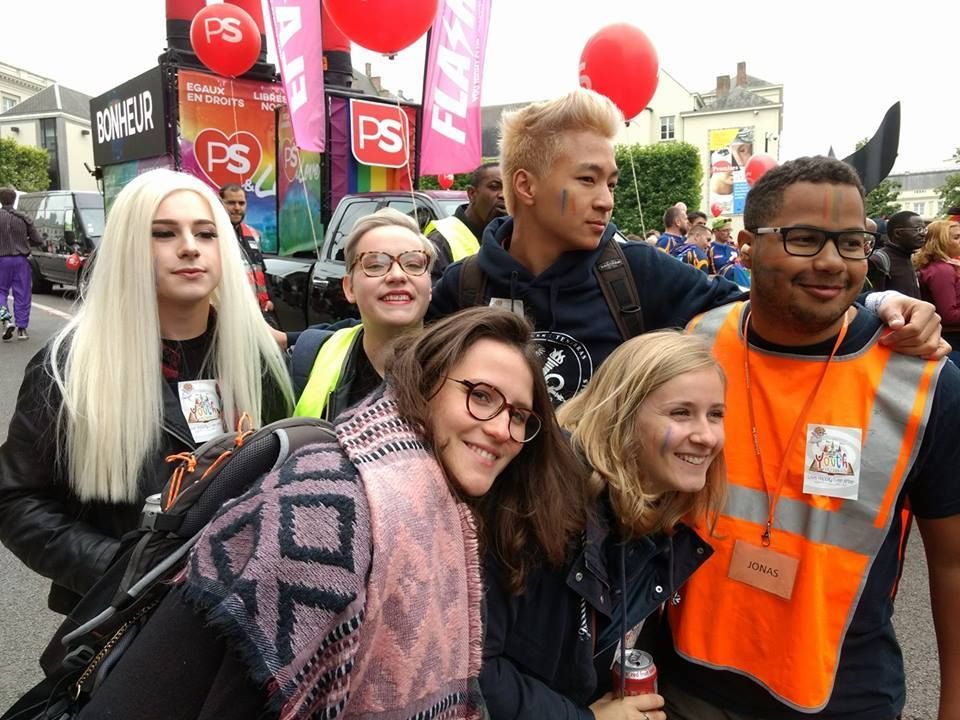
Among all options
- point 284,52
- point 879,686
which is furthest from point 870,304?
point 284,52

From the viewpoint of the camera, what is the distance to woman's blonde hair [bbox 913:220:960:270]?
5.34m

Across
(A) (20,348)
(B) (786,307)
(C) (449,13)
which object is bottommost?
(A) (20,348)

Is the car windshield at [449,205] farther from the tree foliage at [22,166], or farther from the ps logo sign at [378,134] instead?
the tree foliage at [22,166]

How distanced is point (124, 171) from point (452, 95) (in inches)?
304

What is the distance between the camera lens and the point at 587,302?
2.27 metres

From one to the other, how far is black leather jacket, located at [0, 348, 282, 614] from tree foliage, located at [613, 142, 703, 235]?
28.7 metres

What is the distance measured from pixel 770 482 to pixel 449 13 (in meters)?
6.76

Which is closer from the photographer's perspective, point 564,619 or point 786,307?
point 564,619

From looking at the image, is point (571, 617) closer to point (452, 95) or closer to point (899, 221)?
point (899, 221)

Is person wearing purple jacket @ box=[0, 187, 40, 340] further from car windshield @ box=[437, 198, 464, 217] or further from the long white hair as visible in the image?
the long white hair

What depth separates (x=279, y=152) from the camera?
10922mm

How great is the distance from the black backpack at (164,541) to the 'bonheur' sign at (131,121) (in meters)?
10.8

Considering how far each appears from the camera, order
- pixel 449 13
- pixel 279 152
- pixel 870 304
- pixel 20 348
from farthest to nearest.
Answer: pixel 279 152 → pixel 20 348 → pixel 449 13 → pixel 870 304

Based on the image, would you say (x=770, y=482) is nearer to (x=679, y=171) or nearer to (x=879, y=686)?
(x=879, y=686)
